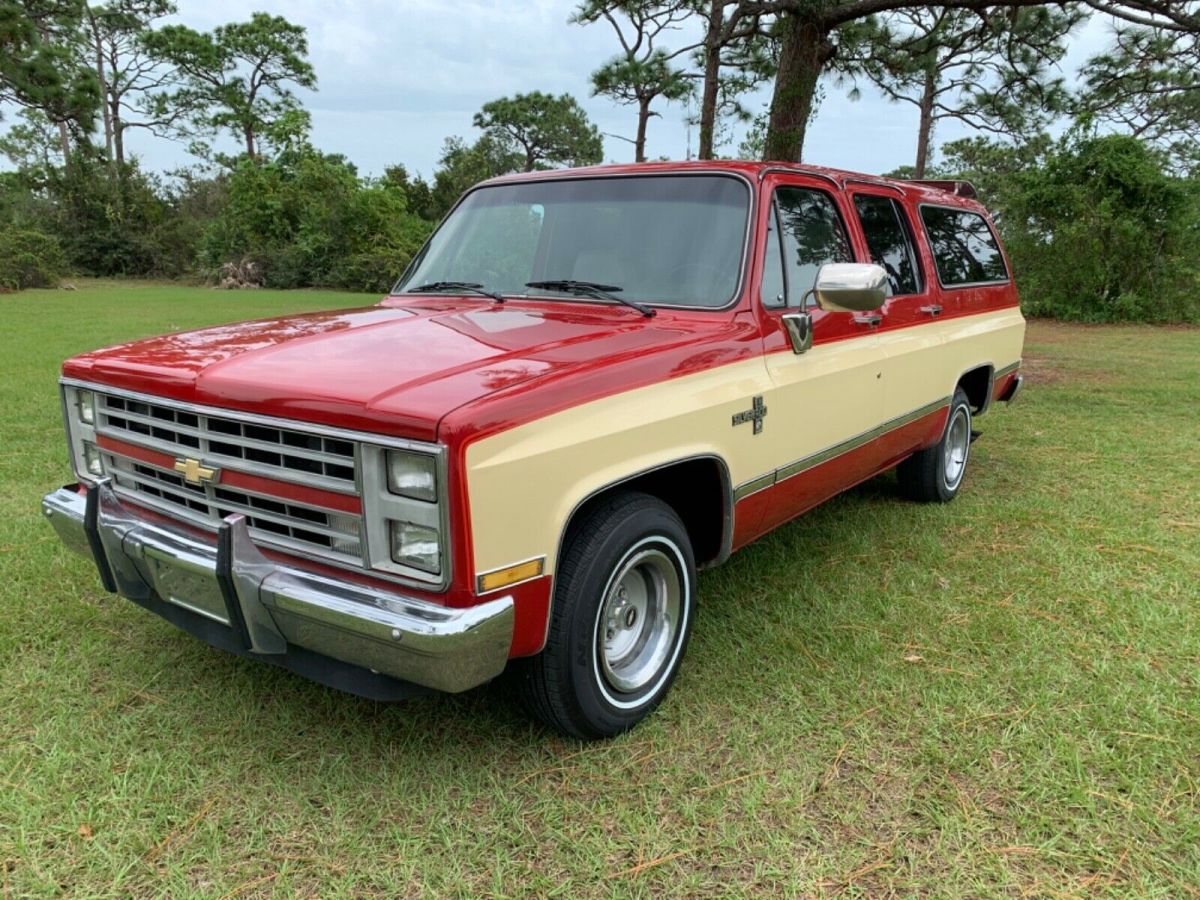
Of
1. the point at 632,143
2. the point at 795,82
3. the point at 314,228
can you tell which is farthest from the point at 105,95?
the point at 795,82

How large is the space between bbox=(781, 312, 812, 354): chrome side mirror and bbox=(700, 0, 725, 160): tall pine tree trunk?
791 centimetres

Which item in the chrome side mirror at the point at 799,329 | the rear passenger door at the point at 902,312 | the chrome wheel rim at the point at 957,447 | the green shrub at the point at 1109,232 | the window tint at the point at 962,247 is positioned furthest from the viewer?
the green shrub at the point at 1109,232

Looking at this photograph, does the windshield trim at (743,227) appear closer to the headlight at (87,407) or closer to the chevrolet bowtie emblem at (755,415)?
the chevrolet bowtie emblem at (755,415)

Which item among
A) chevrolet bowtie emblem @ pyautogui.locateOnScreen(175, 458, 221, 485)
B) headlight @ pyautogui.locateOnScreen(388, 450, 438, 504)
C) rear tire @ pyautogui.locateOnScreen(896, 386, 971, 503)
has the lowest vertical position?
rear tire @ pyautogui.locateOnScreen(896, 386, 971, 503)

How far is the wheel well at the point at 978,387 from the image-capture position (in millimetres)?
5520

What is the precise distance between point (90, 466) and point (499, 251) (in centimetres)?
189

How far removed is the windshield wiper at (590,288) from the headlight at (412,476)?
1.35 m

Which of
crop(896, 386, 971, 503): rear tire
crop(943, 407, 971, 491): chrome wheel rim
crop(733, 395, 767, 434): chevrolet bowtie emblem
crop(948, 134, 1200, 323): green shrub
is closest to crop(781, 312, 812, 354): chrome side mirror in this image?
crop(733, 395, 767, 434): chevrolet bowtie emblem

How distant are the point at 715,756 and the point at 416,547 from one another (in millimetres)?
1247

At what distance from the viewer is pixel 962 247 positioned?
530 centimetres

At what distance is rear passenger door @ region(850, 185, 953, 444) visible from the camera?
4191mm

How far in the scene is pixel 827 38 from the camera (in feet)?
29.2

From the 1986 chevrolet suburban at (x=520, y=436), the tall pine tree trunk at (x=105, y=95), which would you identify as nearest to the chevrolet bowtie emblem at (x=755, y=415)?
the 1986 chevrolet suburban at (x=520, y=436)

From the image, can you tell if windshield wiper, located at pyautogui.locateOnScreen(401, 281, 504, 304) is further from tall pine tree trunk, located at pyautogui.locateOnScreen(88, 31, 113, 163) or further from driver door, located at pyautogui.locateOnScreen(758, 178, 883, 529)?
tall pine tree trunk, located at pyautogui.locateOnScreen(88, 31, 113, 163)
